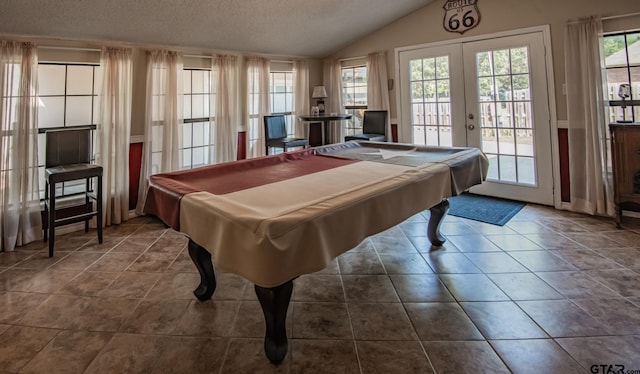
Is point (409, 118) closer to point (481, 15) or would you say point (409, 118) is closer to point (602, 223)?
point (481, 15)

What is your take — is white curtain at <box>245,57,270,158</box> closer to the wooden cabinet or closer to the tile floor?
the tile floor

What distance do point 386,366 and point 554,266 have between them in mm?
1749

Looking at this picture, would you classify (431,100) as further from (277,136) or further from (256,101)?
(256,101)

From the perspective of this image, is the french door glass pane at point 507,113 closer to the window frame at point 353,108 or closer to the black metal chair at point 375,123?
the black metal chair at point 375,123

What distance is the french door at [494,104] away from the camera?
3990 millimetres

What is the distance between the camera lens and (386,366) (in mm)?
1591

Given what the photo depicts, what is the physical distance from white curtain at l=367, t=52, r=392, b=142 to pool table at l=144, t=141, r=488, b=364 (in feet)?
8.87

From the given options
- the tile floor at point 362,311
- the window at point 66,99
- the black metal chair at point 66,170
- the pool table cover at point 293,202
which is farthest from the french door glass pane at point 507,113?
the window at point 66,99

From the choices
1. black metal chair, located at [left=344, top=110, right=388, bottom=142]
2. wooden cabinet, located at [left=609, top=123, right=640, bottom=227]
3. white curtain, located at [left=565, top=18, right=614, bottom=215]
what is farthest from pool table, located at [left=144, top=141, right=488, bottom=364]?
black metal chair, located at [left=344, top=110, right=388, bottom=142]

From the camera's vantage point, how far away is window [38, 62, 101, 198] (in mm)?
3479

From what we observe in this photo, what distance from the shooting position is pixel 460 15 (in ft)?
14.4

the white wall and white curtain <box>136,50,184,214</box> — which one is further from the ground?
the white wall

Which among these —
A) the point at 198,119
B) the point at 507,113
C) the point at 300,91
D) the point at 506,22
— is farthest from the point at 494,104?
the point at 198,119

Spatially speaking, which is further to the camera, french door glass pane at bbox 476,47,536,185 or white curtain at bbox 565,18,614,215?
french door glass pane at bbox 476,47,536,185
